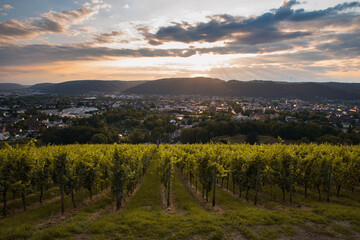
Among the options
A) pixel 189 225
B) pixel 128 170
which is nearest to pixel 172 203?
pixel 128 170

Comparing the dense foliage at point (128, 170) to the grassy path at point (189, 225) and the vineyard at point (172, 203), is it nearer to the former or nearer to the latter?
the vineyard at point (172, 203)

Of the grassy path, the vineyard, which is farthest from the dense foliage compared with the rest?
the grassy path

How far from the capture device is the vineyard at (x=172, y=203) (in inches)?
344

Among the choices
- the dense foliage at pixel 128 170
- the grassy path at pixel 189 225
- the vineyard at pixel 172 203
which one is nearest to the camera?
the grassy path at pixel 189 225

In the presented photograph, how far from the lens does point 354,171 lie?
15.2 meters

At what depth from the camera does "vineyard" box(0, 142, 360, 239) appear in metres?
8.75

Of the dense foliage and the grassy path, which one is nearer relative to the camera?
the grassy path

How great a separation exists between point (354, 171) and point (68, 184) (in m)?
20.8

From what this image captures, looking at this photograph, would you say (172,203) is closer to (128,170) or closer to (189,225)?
(128,170)

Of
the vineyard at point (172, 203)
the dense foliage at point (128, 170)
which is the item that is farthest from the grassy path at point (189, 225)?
the dense foliage at point (128, 170)

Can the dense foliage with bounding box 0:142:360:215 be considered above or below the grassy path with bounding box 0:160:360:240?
above

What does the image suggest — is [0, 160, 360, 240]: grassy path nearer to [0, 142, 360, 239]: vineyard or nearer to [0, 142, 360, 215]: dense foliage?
[0, 142, 360, 239]: vineyard

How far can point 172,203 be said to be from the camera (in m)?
13.9

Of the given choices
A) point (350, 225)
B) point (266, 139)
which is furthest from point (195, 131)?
point (350, 225)
